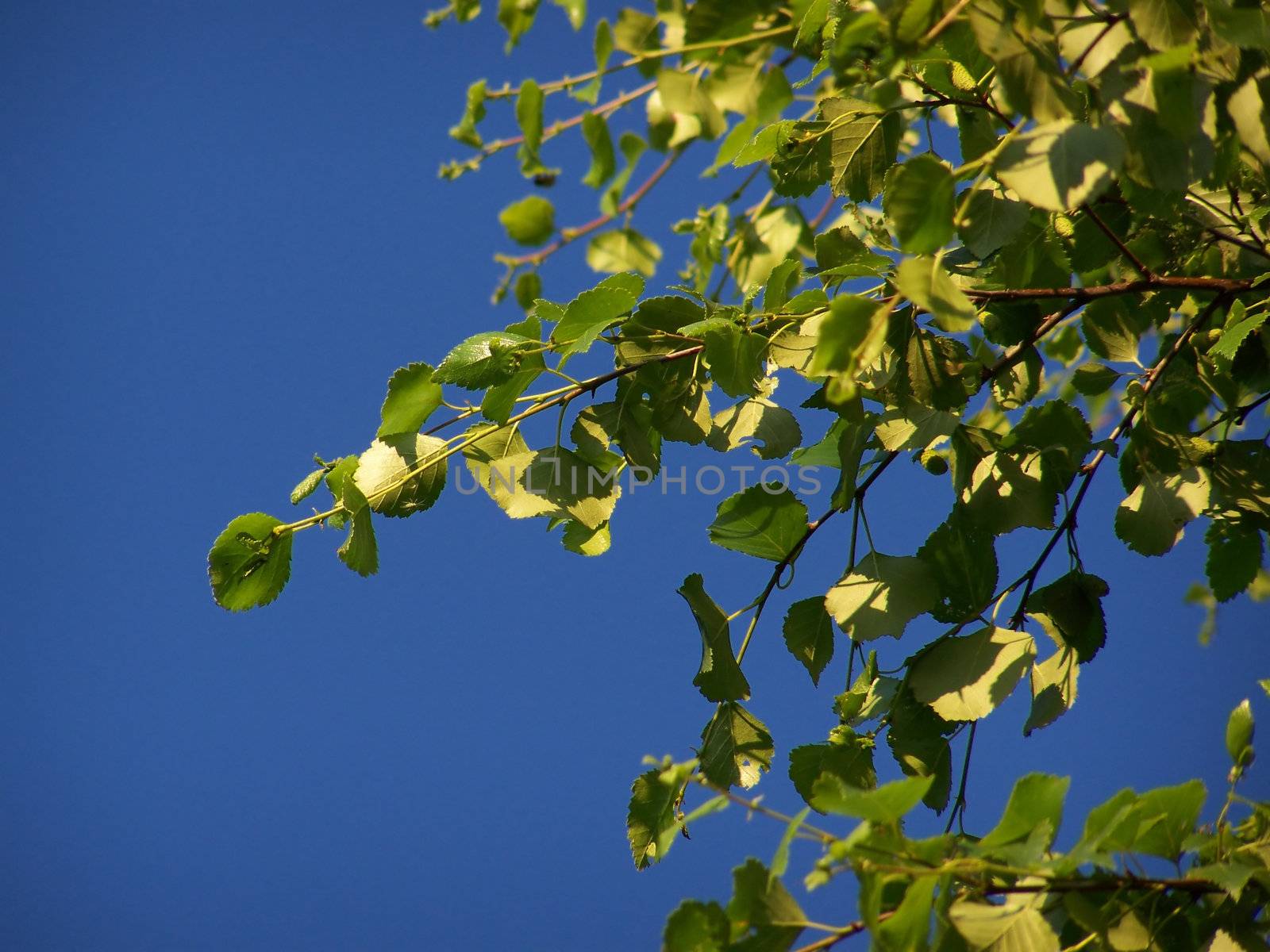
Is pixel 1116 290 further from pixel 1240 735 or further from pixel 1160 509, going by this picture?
pixel 1240 735

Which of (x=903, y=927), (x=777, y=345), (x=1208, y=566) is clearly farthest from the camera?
(x=1208, y=566)

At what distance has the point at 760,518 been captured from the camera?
0.54 m

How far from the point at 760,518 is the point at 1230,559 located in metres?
0.26

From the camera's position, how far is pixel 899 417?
0.51 metres

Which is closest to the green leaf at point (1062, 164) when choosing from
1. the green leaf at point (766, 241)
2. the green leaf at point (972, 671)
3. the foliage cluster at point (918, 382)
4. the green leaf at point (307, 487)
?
the foliage cluster at point (918, 382)

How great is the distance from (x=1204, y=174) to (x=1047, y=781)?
0.72ft

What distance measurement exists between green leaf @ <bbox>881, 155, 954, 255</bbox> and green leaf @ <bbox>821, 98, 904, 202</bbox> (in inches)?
6.2

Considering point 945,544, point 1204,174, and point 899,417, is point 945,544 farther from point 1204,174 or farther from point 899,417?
point 1204,174

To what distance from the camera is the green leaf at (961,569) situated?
0.52 meters

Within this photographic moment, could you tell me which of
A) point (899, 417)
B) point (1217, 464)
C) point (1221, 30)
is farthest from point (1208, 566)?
point (1221, 30)

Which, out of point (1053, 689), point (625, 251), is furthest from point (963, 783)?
point (625, 251)

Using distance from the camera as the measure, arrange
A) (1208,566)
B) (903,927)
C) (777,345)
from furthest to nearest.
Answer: (1208,566) → (777,345) → (903,927)

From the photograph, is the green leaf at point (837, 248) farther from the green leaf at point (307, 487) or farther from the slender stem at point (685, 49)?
the green leaf at point (307, 487)

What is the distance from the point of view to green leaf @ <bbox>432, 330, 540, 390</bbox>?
47cm
